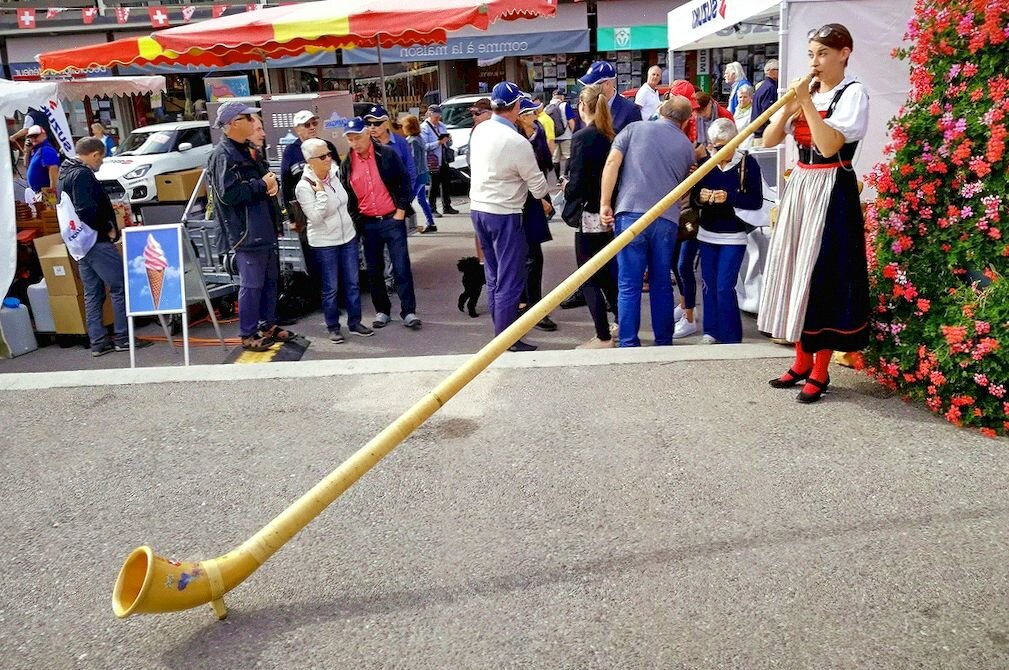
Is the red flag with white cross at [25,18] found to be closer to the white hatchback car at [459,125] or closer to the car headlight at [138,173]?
the car headlight at [138,173]

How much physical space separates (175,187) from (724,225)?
5.82 metres

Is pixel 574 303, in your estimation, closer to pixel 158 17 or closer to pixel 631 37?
pixel 631 37

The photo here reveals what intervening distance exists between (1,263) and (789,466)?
6856mm

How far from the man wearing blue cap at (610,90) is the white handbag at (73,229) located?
166 inches

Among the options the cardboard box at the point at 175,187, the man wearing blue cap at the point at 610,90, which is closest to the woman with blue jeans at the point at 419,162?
the cardboard box at the point at 175,187

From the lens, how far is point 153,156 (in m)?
16.3

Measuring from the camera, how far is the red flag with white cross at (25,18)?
24.4 metres

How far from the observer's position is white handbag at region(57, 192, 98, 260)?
6.87m

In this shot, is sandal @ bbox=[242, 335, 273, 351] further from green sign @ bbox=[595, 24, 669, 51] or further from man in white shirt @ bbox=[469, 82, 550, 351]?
green sign @ bbox=[595, 24, 669, 51]

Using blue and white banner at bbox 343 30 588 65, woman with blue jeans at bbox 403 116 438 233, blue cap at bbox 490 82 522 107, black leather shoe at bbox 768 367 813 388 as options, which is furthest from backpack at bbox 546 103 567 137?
black leather shoe at bbox 768 367 813 388

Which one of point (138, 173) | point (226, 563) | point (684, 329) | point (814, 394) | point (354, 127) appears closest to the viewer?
point (226, 563)

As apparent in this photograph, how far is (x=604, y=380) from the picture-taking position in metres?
4.80

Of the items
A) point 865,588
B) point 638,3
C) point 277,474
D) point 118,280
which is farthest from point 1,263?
point 638,3

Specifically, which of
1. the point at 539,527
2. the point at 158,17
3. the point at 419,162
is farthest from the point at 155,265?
the point at 158,17
